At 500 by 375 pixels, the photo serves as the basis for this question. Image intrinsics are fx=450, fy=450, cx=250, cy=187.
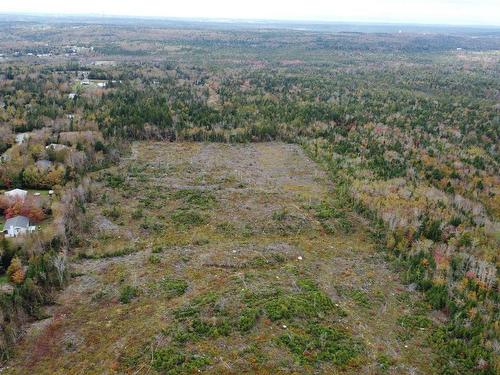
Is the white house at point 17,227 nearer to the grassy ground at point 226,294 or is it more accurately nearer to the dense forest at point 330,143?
the dense forest at point 330,143

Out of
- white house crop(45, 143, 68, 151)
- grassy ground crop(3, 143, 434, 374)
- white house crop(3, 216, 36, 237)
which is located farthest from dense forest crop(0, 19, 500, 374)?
white house crop(3, 216, 36, 237)

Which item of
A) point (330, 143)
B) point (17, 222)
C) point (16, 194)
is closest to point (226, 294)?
point (17, 222)

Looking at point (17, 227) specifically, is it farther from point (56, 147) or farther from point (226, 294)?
point (56, 147)

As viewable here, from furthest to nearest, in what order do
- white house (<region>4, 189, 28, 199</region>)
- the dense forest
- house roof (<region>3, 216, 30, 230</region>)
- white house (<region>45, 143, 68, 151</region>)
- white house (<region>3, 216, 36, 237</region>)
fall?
1. white house (<region>45, 143, 68, 151</region>)
2. white house (<region>4, 189, 28, 199</region>)
3. house roof (<region>3, 216, 30, 230</region>)
4. white house (<region>3, 216, 36, 237</region>)
5. the dense forest

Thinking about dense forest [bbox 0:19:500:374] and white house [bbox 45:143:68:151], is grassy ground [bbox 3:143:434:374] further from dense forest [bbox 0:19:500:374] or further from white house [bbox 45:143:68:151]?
white house [bbox 45:143:68:151]

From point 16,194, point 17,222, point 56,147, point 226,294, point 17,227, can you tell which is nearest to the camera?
point 226,294

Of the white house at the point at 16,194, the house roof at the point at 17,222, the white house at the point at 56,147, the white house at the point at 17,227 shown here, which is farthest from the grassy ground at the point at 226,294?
the white house at the point at 56,147

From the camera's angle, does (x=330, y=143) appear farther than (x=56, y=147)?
Yes
